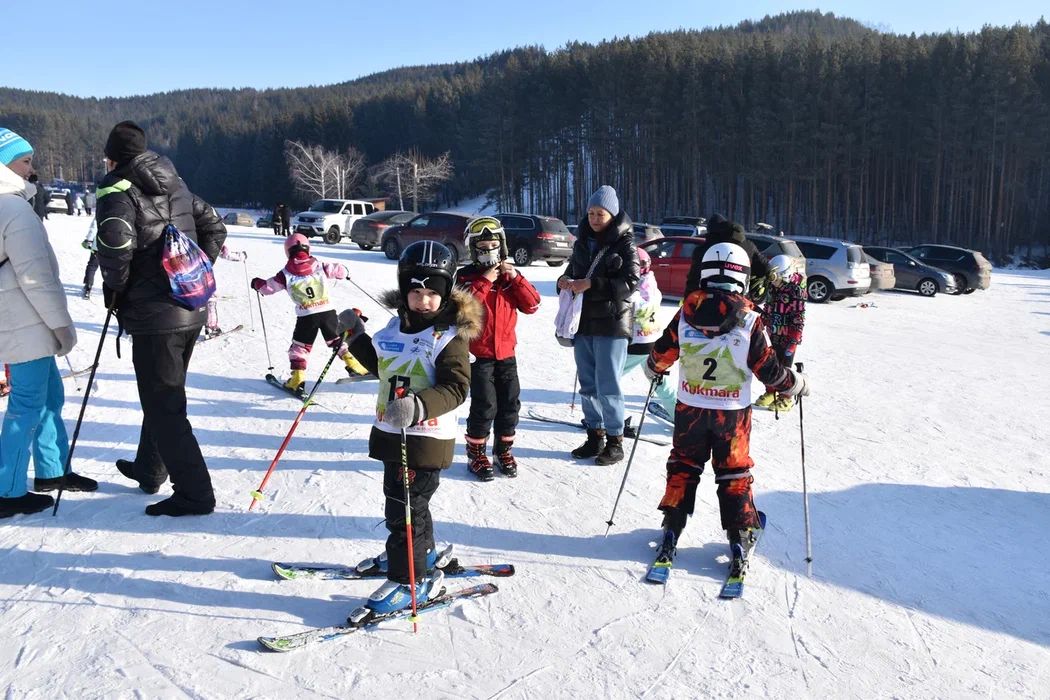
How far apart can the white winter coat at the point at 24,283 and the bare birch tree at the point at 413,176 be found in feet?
180

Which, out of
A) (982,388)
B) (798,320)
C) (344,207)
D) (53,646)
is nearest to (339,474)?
(53,646)

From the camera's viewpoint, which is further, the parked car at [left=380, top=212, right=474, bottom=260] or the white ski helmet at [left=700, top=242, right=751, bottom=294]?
the parked car at [left=380, top=212, right=474, bottom=260]

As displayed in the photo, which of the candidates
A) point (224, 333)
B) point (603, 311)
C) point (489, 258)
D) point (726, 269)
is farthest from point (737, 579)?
point (224, 333)

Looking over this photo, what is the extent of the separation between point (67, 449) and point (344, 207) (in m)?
24.4

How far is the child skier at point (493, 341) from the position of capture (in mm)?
4410

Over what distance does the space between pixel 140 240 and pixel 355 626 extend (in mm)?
2206

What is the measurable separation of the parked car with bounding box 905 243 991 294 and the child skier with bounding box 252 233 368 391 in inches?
736

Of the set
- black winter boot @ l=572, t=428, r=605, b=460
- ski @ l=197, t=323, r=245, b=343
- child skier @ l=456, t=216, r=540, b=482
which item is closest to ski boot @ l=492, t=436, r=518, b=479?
child skier @ l=456, t=216, r=540, b=482

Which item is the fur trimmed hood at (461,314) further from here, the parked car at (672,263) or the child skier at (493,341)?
the parked car at (672,263)

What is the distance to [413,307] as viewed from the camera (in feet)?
9.60

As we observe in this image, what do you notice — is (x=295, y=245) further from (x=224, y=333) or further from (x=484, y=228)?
(x=224, y=333)

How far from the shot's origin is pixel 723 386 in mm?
3453

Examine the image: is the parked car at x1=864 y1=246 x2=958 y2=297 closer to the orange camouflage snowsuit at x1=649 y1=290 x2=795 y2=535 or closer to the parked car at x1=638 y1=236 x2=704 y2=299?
the parked car at x1=638 y1=236 x2=704 y2=299

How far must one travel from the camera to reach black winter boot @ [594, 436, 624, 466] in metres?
4.95
